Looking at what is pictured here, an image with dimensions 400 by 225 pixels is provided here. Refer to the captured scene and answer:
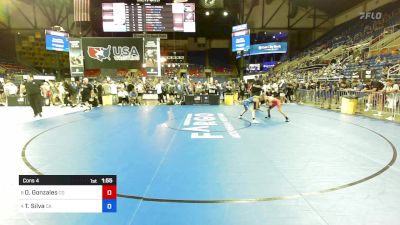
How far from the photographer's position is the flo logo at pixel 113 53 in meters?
16.9

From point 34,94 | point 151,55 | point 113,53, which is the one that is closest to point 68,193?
point 34,94

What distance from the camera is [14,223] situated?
2.86 metres

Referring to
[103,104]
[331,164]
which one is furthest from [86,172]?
[103,104]

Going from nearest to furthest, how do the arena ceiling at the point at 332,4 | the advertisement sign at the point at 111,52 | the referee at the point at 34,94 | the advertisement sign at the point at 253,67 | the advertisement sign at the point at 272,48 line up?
the referee at the point at 34,94, the advertisement sign at the point at 111,52, the arena ceiling at the point at 332,4, the advertisement sign at the point at 272,48, the advertisement sign at the point at 253,67

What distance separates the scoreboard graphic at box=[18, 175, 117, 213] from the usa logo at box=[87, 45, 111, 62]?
16.4 m

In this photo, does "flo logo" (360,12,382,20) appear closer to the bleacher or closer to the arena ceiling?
the bleacher

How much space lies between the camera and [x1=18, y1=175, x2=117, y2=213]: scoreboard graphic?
1756 millimetres

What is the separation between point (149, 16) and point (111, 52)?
134 inches

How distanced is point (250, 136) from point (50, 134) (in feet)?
18.2

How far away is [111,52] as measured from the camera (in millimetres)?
16938

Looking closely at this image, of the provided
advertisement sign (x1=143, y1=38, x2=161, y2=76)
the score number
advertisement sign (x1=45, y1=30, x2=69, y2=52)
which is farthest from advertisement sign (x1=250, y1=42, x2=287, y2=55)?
the score number

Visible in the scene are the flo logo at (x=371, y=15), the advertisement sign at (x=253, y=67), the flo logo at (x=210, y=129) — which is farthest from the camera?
the advertisement sign at (x=253, y=67)

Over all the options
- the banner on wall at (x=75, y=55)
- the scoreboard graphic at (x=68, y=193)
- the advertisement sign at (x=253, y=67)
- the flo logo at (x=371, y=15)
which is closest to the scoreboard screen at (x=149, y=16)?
the banner on wall at (x=75, y=55)

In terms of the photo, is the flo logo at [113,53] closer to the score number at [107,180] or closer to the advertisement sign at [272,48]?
the score number at [107,180]
